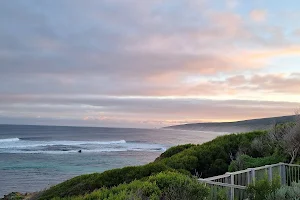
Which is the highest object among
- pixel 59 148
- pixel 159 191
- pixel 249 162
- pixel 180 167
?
pixel 159 191

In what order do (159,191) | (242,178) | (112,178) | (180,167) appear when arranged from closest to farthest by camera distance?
(159,191) → (242,178) → (112,178) → (180,167)

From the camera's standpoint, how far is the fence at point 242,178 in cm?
633

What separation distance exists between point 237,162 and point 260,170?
3236 mm

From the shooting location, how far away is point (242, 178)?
8.02m

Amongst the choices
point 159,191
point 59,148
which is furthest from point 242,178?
point 59,148

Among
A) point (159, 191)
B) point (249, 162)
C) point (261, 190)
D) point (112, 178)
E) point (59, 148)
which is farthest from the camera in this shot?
point (59, 148)

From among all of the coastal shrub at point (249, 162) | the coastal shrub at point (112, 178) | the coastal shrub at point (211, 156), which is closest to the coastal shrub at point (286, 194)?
the coastal shrub at point (112, 178)

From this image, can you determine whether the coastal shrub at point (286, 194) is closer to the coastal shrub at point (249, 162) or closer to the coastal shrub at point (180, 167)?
the coastal shrub at point (180, 167)

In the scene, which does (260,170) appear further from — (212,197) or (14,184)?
(14,184)

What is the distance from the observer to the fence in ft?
20.8

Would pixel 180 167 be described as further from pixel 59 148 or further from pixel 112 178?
pixel 59 148

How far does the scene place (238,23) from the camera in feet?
43.8

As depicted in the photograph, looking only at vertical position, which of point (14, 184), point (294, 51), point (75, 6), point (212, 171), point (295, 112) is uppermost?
point (75, 6)

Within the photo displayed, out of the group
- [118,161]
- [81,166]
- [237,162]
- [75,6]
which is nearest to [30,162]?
[81,166]
